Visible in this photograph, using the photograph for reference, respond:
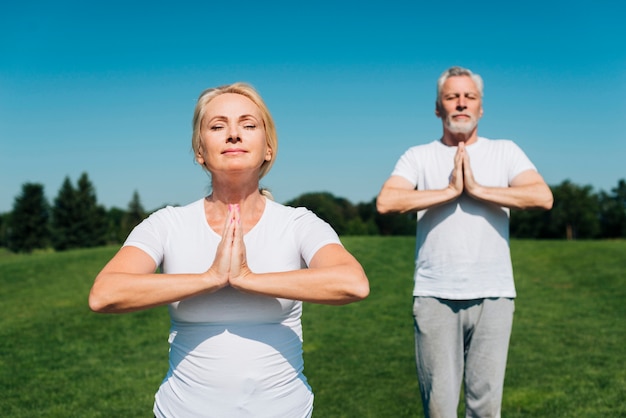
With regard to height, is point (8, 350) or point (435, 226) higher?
point (435, 226)

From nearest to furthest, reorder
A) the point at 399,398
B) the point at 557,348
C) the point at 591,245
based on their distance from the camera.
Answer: the point at 399,398
the point at 557,348
the point at 591,245

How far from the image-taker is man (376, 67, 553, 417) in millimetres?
3736

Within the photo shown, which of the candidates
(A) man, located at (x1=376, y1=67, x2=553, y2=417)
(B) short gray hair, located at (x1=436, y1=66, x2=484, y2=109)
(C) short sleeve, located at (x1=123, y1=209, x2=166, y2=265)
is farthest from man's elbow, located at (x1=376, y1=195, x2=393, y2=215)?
(C) short sleeve, located at (x1=123, y1=209, x2=166, y2=265)

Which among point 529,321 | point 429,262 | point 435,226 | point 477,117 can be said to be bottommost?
point 529,321

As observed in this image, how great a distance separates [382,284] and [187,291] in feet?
55.5

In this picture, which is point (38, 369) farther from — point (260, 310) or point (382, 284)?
point (382, 284)

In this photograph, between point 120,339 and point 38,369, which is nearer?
point 38,369

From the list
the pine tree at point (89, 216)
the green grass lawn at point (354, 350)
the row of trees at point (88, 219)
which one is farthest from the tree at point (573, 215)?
the green grass lawn at point (354, 350)

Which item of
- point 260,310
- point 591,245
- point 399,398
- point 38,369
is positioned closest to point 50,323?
point 38,369

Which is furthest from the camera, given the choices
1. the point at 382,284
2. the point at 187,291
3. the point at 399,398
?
the point at 382,284

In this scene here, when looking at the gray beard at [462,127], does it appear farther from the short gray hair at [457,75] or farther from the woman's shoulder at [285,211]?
the woman's shoulder at [285,211]

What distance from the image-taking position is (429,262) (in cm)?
387

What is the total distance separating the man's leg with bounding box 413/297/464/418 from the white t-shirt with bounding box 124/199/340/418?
167 centimetres

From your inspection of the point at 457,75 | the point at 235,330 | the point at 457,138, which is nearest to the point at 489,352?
the point at 457,138
